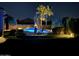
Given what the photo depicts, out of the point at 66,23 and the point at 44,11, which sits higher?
the point at 44,11

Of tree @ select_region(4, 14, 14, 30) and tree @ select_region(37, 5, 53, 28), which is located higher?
tree @ select_region(37, 5, 53, 28)

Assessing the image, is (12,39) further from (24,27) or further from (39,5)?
(39,5)

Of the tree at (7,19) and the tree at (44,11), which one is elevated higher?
the tree at (44,11)

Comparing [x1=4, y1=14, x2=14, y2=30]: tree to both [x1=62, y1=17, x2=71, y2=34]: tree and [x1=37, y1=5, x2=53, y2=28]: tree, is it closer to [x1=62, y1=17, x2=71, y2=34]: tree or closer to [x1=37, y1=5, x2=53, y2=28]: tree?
[x1=37, y1=5, x2=53, y2=28]: tree

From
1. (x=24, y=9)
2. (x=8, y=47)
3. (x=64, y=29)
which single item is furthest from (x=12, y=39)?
(x=64, y=29)

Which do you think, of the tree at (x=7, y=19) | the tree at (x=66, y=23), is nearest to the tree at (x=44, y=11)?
the tree at (x=66, y=23)

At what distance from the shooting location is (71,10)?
516 cm

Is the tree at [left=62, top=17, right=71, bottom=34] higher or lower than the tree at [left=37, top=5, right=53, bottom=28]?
lower

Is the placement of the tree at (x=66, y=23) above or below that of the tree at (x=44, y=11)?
below

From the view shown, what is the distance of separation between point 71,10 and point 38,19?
0.52 m

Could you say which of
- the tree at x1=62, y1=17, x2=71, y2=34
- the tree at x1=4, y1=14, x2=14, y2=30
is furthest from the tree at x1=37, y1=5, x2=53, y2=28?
the tree at x1=4, y1=14, x2=14, y2=30

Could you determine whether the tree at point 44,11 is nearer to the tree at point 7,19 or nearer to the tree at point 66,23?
the tree at point 66,23

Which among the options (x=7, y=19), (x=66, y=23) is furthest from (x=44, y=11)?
(x=7, y=19)

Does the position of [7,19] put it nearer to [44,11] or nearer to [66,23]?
[44,11]
